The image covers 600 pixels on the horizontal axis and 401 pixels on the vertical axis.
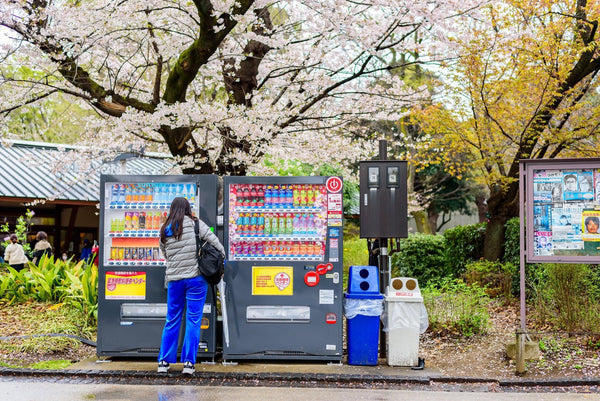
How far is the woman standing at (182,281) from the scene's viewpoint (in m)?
6.70

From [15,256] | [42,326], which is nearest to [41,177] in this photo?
[15,256]

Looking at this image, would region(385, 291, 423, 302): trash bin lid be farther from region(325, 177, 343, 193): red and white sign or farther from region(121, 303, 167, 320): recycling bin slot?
region(121, 303, 167, 320): recycling bin slot

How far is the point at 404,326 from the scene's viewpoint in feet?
23.4

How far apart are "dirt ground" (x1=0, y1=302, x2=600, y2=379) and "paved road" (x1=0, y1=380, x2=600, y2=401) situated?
73cm

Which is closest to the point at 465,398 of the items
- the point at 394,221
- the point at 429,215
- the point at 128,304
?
the point at 394,221

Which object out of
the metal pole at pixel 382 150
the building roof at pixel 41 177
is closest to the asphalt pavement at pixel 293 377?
the metal pole at pixel 382 150

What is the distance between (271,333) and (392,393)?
1748mm

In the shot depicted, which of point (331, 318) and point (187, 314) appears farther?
point (331, 318)

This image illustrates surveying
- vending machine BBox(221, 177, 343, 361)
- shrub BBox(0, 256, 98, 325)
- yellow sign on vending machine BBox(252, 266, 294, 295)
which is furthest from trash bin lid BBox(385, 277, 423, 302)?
shrub BBox(0, 256, 98, 325)

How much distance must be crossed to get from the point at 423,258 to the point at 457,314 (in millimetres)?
6670

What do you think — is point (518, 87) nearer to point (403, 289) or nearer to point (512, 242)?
point (512, 242)

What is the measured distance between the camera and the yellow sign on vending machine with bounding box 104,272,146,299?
7.31 meters

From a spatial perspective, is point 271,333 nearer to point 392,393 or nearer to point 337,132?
point 392,393

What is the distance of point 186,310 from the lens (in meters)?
6.96
